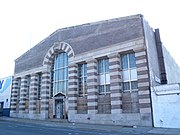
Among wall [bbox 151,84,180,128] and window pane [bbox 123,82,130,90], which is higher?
window pane [bbox 123,82,130,90]

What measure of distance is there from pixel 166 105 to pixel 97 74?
8.61 metres

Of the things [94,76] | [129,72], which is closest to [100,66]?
[94,76]

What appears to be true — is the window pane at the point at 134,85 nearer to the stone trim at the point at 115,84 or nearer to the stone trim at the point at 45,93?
the stone trim at the point at 115,84

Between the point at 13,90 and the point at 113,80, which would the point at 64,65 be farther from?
the point at 13,90

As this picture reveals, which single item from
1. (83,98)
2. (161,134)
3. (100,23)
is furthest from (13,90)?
(161,134)

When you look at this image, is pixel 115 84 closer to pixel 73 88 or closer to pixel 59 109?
pixel 73 88

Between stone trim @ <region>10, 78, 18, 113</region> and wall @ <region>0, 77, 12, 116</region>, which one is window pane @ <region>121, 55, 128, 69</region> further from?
wall @ <region>0, 77, 12, 116</region>

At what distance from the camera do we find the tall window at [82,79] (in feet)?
80.1

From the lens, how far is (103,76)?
23016 millimetres

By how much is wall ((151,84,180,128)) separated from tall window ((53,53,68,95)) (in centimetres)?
1236

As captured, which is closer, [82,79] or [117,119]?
[117,119]

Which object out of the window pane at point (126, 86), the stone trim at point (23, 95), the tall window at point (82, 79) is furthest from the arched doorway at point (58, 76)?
the window pane at point (126, 86)

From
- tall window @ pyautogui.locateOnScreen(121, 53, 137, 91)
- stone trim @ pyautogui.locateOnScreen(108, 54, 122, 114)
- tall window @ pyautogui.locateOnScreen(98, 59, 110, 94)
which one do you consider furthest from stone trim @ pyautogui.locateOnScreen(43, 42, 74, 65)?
tall window @ pyautogui.locateOnScreen(121, 53, 137, 91)

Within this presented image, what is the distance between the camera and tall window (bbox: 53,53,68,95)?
1060 inches
